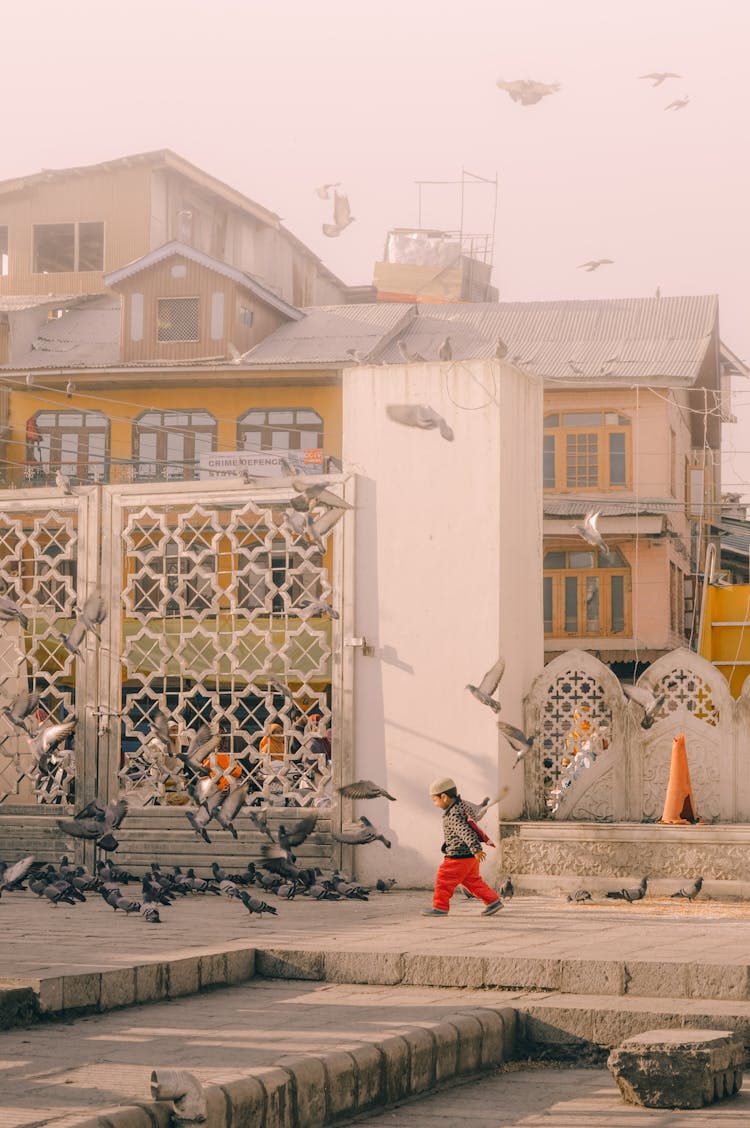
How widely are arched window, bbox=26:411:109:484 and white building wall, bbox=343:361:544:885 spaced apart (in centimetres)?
2236

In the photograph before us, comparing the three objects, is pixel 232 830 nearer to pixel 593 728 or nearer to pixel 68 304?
pixel 593 728

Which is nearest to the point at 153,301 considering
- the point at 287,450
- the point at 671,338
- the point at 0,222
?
the point at 287,450

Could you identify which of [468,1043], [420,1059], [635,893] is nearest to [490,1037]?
[468,1043]

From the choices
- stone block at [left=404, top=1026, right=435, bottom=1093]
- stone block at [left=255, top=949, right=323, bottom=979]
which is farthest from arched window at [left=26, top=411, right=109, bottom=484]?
stone block at [left=404, top=1026, right=435, bottom=1093]

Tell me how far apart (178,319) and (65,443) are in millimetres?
3778

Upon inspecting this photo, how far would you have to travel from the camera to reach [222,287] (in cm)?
3644

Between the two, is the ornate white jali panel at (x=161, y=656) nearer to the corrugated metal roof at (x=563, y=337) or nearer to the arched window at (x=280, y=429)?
the corrugated metal roof at (x=563, y=337)

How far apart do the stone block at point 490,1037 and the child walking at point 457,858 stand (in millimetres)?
3384

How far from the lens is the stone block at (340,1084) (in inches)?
242

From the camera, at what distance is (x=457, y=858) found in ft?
36.2

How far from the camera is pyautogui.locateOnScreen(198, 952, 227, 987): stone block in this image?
8.12 m

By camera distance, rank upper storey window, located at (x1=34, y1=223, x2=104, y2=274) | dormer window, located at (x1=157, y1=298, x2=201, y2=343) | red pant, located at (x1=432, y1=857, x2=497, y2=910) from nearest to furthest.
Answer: red pant, located at (x1=432, y1=857, x2=497, y2=910), dormer window, located at (x1=157, y1=298, x2=201, y2=343), upper storey window, located at (x1=34, y1=223, x2=104, y2=274)

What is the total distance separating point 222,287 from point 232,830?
25216mm

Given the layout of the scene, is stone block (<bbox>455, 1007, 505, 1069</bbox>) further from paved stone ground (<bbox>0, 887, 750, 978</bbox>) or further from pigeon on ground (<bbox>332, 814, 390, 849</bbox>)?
pigeon on ground (<bbox>332, 814, 390, 849</bbox>)
